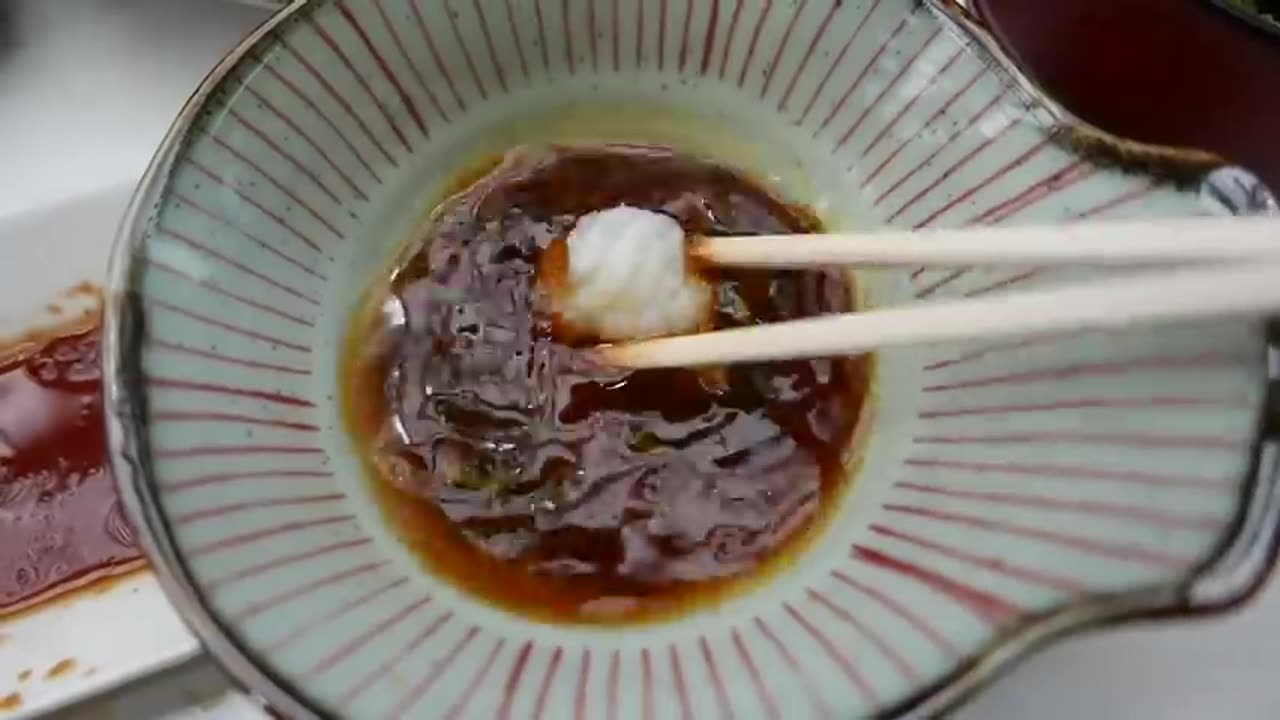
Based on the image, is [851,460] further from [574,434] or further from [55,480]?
[55,480]

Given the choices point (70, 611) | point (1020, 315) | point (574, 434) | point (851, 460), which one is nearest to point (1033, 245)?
A: point (1020, 315)

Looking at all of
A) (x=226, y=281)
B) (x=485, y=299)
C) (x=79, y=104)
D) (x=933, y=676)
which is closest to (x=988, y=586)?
(x=933, y=676)

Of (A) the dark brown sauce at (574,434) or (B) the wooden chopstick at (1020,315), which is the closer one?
(B) the wooden chopstick at (1020,315)

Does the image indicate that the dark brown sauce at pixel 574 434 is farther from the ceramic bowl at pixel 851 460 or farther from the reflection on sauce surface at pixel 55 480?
the reflection on sauce surface at pixel 55 480

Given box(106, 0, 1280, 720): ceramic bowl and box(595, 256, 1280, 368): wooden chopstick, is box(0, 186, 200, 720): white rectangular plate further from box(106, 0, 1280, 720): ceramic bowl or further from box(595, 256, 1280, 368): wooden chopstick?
box(595, 256, 1280, 368): wooden chopstick

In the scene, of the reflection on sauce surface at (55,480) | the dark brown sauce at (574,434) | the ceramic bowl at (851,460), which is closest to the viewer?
the ceramic bowl at (851,460)

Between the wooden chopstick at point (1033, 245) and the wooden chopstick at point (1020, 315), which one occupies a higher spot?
the wooden chopstick at point (1033, 245)

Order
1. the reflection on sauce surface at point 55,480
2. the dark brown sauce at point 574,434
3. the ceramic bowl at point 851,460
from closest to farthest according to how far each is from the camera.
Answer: the ceramic bowl at point 851,460 → the dark brown sauce at point 574,434 → the reflection on sauce surface at point 55,480

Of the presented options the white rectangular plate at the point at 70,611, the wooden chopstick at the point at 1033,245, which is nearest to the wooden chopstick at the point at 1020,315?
the wooden chopstick at the point at 1033,245
